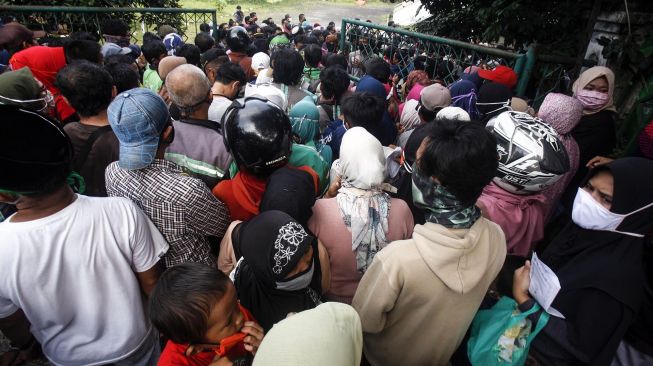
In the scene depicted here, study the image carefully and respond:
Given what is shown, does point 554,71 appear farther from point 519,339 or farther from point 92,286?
point 92,286

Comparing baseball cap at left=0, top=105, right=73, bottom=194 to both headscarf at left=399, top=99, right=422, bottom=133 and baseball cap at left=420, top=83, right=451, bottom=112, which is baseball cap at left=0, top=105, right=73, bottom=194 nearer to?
baseball cap at left=420, top=83, right=451, bottom=112

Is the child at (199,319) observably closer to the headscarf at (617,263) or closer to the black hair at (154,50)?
the headscarf at (617,263)

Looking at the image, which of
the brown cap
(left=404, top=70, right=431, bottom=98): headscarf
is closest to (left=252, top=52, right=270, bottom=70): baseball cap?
(left=404, top=70, right=431, bottom=98): headscarf

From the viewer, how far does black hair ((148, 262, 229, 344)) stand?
1.19 m

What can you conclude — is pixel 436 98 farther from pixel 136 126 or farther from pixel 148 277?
pixel 148 277

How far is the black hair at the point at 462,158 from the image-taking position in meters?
1.35

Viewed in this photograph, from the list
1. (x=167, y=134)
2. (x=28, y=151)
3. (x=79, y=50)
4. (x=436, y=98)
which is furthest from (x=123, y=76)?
(x=436, y=98)

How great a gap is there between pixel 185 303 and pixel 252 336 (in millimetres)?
266

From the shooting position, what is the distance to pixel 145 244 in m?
1.59

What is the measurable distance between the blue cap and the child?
0.72 m

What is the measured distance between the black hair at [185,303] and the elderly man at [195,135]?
3.90ft

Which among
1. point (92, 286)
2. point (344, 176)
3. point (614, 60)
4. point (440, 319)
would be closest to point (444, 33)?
point (614, 60)

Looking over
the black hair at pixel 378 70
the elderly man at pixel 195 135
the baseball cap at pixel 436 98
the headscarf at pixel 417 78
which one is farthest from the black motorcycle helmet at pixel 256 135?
the headscarf at pixel 417 78

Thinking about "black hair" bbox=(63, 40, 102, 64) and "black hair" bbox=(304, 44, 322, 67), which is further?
"black hair" bbox=(304, 44, 322, 67)
